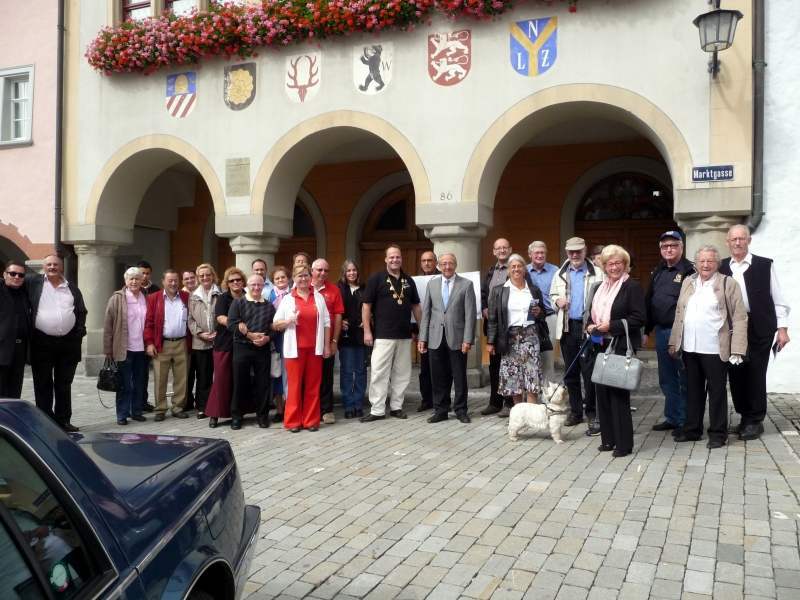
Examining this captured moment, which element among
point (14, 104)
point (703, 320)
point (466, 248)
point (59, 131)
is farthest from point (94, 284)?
point (703, 320)

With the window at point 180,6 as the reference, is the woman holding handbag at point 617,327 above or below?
below

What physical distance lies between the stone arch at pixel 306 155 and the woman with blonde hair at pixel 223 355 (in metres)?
3.03

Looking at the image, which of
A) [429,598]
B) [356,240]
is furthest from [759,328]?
[356,240]

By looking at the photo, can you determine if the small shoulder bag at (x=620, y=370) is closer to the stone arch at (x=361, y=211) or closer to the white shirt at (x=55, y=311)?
the white shirt at (x=55, y=311)

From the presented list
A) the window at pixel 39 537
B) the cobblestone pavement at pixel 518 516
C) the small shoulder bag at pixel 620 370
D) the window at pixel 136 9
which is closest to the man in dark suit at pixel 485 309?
the cobblestone pavement at pixel 518 516

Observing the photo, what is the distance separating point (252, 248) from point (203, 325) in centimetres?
286

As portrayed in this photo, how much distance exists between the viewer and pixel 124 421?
25.9 ft

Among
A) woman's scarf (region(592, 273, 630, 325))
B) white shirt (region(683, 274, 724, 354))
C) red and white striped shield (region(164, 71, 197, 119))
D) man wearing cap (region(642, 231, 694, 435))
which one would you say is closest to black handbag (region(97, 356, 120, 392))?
woman's scarf (region(592, 273, 630, 325))

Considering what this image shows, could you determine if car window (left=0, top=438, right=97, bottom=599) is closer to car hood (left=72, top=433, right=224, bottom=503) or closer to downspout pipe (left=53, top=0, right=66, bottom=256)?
car hood (left=72, top=433, right=224, bottom=503)

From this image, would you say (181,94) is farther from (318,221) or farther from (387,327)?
(387,327)

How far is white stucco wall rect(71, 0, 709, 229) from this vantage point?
27.4ft

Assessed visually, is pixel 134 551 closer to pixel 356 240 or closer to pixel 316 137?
pixel 316 137

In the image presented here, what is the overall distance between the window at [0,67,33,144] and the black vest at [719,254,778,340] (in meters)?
12.2

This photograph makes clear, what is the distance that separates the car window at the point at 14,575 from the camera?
149 cm
